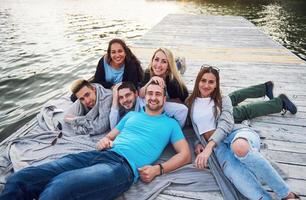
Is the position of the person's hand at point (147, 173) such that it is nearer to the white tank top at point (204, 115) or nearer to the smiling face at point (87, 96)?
the white tank top at point (204, 115)

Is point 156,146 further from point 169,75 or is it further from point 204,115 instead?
point 169,75

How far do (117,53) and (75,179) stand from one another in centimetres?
302

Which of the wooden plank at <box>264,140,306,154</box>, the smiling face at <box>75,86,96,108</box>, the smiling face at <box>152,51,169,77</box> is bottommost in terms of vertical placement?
the wooden plank at <box>264,140,306,154</box>

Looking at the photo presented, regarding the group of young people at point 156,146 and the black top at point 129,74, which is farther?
the black top at point 129,74

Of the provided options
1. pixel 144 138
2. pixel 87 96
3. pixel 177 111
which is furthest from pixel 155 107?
pixel 87 96

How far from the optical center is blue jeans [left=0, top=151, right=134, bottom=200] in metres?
2.75

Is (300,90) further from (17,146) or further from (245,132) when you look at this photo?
(17,146)

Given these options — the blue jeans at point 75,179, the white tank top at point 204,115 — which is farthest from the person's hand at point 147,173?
the white tank top at point 204,115

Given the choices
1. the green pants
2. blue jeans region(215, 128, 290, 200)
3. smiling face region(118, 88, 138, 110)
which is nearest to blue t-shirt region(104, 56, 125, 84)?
smiling face region(118, 88, 138, 110)

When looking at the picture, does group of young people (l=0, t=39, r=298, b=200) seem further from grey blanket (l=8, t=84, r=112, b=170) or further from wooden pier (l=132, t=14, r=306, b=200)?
wooden pier (l=132, t=14, r=306, b=200)

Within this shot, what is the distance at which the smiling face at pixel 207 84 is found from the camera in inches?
159

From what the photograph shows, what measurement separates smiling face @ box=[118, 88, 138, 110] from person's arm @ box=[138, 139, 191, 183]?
1.16m

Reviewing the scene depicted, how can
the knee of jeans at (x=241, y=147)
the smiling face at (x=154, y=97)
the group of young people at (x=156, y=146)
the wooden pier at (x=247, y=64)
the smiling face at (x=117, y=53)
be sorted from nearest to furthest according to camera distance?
the group of young people at (x=156, y=146) → the knee of jeans at (x=241, y=147) → the smiling face at (x=154, y=97) → the wooden pier at (x=247, y=64) → the smiling face at (x=117, y=53)

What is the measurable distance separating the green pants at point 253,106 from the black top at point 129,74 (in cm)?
168
